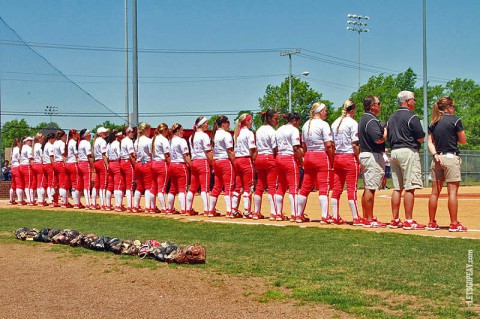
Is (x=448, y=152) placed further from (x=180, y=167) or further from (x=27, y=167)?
(x=27, y=167)

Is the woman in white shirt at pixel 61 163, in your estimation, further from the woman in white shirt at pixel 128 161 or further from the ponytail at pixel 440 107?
the ponytail at pixel 440 107

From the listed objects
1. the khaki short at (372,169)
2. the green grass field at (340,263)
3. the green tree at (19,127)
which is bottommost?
the green grass field at (340,263)

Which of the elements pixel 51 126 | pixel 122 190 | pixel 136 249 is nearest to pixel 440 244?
pixel 136 249

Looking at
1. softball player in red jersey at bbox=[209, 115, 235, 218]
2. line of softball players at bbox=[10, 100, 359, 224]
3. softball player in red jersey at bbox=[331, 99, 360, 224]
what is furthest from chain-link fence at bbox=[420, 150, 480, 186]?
softball player in red jersey at bbox=[331, 99, 360, 224]

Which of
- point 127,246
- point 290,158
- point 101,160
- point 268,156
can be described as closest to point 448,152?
point 290,158

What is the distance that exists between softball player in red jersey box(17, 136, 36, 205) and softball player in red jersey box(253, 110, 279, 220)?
9837 millimetres

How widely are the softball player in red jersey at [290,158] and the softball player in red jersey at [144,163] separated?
4.15 metres

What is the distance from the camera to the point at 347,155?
12789 mm

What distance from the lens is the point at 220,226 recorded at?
42.2ft

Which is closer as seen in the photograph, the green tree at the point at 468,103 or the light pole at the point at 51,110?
the light pole at the point at 51,110

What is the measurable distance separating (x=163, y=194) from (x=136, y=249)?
7279mm

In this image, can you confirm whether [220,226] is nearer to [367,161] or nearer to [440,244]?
[367,161]

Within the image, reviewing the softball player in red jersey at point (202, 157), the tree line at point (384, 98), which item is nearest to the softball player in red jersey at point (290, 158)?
the softball player in red jersey at point (202, 157)

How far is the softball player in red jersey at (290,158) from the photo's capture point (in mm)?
13820
